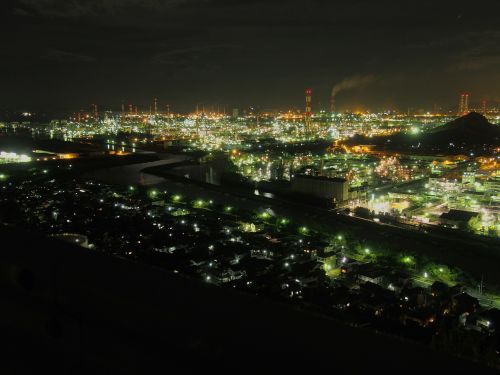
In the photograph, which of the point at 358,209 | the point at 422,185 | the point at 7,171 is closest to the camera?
the point at 358,209

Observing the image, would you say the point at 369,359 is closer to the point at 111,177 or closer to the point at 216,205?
the point at 216,205

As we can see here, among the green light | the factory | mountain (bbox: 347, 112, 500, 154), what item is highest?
mountain (bbox: 347, 112, 500, 154)

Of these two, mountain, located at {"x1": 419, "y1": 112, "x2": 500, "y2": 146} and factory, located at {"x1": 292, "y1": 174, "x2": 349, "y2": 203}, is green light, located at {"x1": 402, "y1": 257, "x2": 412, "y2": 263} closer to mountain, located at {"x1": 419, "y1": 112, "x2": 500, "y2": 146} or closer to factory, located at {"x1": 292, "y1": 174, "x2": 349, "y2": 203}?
factory, located at {"x1": 292, "y1": 174, "x2": 349, "y2": 203}

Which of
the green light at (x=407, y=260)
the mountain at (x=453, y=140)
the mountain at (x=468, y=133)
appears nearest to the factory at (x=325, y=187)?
the green light at (x=407, y=260)

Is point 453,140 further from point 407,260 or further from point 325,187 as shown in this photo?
point 407,260

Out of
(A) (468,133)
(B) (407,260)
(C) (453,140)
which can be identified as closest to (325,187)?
(B) (407,260)

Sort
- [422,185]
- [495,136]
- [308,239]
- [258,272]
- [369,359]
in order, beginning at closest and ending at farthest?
[369,359], [258,272], [308,239], [422,185], [495,136]

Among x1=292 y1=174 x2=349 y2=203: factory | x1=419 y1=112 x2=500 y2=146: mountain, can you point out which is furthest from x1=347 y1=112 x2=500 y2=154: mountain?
x1=292 y1=174 x2=349 y2=203: factory

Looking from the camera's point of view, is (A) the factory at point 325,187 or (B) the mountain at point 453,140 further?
(B) the mountain at point 453,140

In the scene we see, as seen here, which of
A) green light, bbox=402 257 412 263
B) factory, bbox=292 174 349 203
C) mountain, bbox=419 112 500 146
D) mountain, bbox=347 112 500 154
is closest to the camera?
green light, bbox=402 257 412 263

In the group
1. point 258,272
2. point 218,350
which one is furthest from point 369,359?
point 258,272

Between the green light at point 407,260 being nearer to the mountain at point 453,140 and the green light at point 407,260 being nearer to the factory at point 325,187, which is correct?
the factory at point 325,187
